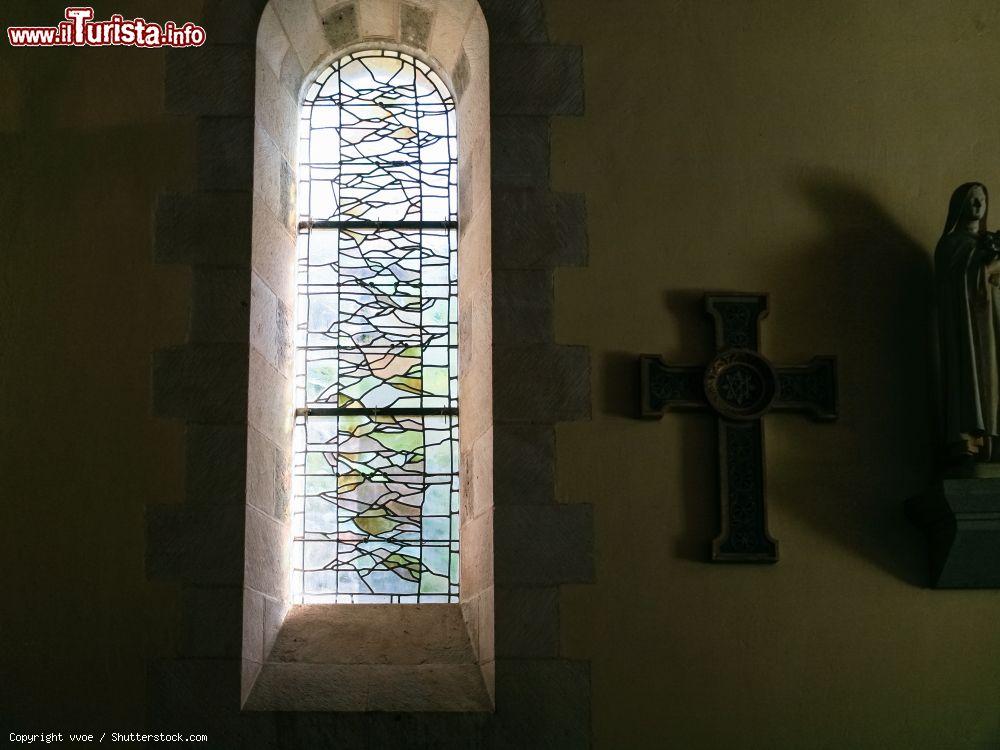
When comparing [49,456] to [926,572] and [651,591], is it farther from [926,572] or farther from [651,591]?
[926,572]

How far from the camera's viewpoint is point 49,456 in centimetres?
426

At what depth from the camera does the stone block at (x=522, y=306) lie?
14.3 ft

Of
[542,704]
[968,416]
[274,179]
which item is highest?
[274,179]

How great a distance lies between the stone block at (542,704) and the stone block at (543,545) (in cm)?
27

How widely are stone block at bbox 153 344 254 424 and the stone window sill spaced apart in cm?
81

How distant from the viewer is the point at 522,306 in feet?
14.3

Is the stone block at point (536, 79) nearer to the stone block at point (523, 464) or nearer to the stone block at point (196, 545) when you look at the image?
the stone block at point (523, 464)

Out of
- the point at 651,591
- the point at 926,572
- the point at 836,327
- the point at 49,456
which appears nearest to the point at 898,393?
the point at 836,327

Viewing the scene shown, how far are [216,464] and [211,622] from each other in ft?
1.68

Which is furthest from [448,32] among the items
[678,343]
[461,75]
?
[678,343]

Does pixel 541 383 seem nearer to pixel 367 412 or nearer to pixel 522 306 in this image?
pixel 522 306

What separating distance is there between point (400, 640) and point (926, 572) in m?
1.79

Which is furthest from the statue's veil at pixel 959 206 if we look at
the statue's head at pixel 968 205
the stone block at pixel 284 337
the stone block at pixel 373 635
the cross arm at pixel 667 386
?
the stone block at pixel 284 337

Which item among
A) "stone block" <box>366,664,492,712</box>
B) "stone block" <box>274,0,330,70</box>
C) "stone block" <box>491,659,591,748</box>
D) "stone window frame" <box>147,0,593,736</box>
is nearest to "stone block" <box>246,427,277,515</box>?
"stone window frame" <box>147,0,593,736</box>
